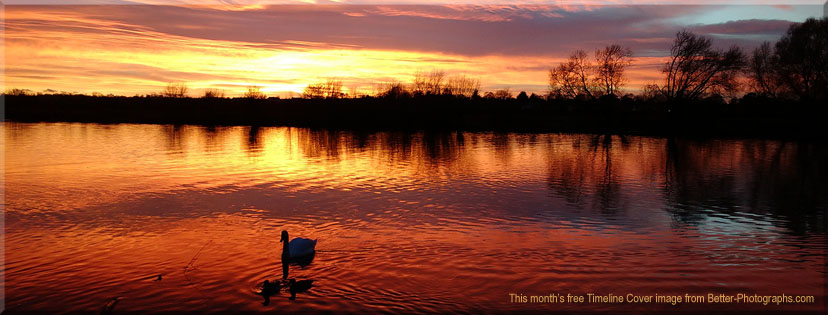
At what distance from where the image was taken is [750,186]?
1812 cm

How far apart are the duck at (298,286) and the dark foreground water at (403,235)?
0.59 feet

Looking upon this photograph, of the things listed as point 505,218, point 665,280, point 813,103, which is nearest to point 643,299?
point 665,280

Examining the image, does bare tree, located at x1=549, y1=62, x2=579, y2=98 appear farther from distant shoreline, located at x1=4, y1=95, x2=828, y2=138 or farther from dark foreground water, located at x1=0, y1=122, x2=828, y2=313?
dark foreground water, located at x1=0, y1=122, x2=828, y2=313

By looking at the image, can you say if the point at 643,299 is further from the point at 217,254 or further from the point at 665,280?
the point at 217,254

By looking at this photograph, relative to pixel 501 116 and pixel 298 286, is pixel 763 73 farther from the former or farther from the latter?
pixel 298 286

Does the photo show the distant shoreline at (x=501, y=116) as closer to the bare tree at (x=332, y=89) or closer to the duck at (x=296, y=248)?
the bare tree at (x=332, y=89)

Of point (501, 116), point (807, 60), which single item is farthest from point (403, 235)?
point (501, 116)

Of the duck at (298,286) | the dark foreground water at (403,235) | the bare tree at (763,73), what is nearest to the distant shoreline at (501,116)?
the bare tree at (763,73)

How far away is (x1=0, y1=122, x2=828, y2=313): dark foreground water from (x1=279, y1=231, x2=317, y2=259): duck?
25 centimetres

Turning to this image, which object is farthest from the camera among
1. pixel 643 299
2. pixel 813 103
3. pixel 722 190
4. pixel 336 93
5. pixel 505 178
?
pixel 336 93

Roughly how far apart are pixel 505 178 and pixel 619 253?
9946 millimetres

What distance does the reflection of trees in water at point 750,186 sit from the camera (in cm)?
1352

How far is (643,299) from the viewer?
7.43m

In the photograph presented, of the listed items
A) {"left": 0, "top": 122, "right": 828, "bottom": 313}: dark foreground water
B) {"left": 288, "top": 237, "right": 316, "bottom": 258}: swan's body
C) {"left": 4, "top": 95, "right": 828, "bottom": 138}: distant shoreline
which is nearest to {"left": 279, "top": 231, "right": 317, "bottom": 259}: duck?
{"left": 288, "top": 237, "right": 316, "bottom": 258}: swan's body
